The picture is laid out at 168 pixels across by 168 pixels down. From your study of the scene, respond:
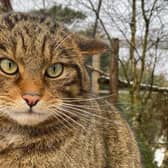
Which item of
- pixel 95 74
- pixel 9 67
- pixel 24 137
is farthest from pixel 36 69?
pixel 95 74

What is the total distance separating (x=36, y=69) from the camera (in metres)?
1.52

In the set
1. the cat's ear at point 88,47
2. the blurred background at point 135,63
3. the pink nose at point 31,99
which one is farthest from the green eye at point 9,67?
the blurred background at point 135,63

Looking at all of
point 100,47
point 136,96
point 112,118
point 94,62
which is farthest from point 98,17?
point 100,47

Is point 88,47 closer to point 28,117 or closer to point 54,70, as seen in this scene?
point 54,70

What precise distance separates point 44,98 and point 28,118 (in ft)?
0.29

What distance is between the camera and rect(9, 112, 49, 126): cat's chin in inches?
59.9

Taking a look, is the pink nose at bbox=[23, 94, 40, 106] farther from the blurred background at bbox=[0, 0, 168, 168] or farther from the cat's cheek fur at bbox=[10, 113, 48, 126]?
the blurred background at bbox=[0, 0, 168, 168]

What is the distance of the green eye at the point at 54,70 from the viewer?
1572 mm

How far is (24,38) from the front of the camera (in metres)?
1.57

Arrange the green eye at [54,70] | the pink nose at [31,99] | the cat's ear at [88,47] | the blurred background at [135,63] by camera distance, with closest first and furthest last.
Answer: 1. the pink nose at [31,99]
2. the green eye at [54,70]
3. the cat's ear at [88,47]
4. the blurred background at [135,63]

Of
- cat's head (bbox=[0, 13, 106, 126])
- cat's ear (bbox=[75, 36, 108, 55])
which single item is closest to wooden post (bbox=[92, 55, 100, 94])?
cat's ear (bbox=[75, 36, 108, 55])

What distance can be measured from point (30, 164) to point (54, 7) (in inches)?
105

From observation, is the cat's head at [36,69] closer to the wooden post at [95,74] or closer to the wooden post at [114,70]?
the wooden post at [114,70]

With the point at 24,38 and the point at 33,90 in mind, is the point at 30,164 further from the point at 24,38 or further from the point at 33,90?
the point at 24,38
